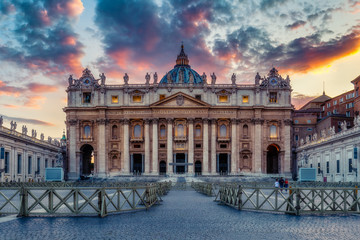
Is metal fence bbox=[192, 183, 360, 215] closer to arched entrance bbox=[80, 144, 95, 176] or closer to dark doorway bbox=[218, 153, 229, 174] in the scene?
dark doorway bbox=[218, 153, 229, 174]

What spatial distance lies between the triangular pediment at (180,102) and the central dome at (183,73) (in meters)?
20.6

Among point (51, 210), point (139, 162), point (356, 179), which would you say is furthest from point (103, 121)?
point (51, 210)

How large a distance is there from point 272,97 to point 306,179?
125 ft

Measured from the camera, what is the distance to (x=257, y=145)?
86688 mm

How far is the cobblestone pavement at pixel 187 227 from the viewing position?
43.2ft

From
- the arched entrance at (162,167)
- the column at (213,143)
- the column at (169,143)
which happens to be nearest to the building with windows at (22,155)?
the arched entrance at (162,167)

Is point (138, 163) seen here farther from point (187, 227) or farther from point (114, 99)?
point (187, 227)

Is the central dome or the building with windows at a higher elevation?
the central dome

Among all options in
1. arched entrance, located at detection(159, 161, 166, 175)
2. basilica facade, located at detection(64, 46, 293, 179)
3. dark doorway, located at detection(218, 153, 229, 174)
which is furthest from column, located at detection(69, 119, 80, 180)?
dark doorway, located at detection(218, 153, 229, 174)

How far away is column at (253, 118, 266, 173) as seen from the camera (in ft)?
282

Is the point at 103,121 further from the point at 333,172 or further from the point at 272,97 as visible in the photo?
the point at 333,172

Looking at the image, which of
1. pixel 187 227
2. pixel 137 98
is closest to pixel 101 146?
pixel 137 98

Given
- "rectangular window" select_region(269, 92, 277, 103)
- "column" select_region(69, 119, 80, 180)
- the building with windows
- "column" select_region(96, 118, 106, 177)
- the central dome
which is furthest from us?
the central dome

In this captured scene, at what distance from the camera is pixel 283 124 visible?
88188 mm
